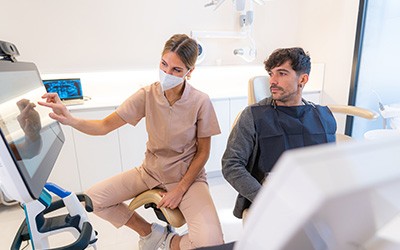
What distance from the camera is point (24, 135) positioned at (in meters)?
0.64

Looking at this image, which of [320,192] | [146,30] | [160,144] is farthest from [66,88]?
[320,192]

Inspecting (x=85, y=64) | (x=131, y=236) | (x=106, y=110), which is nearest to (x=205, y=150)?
(x=131, y=236)

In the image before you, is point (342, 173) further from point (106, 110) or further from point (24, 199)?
point (106, 110)

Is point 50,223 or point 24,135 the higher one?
point 24,135

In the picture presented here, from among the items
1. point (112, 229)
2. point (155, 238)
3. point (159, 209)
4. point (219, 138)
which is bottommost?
point (112, 229)

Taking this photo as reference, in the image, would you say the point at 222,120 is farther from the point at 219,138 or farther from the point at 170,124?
the point at 170,124

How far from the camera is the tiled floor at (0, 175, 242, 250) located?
1.74 meters

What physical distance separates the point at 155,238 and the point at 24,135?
92cm

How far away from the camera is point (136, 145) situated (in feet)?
7.27

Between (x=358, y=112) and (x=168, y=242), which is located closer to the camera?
(x=168, y=242)

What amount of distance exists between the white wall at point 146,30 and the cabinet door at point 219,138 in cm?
65

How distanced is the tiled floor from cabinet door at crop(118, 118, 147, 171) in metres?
0.42

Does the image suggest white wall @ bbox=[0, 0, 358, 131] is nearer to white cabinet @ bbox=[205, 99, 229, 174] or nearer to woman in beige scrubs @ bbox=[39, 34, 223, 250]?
white cabinet @ bbox=[205, 99, 229, 174]

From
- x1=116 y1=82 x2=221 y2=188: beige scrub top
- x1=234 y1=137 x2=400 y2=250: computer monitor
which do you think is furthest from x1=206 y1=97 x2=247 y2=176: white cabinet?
x1=234 y1=137 x2=400 y2=250: computer monitor
